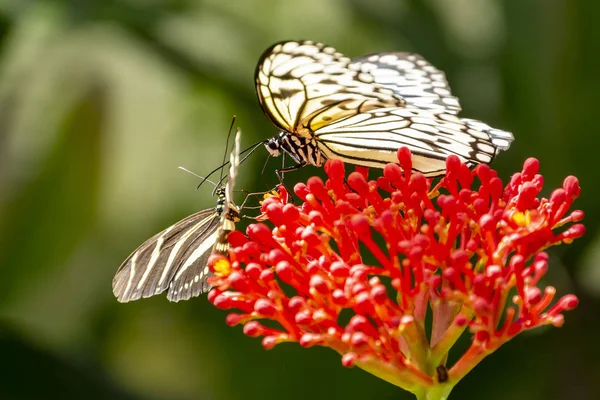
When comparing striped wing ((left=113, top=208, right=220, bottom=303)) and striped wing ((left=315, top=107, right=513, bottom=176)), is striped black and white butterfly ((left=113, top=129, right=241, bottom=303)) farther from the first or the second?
striped wing ((left=315, top=107, right=513, bottom=176))

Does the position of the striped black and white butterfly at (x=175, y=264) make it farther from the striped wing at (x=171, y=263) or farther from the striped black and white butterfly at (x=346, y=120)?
the striped black and white butterfly at (x=346, y=120)

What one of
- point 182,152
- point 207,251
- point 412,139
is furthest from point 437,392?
point 182,152

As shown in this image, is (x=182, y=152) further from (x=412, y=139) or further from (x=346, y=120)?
(x=412, y=139)

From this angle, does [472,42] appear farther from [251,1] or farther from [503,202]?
[503,202]

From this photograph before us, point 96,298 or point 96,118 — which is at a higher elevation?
point 96,118

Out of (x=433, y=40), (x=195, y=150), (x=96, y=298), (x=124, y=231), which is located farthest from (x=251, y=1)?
(x=96, y=298)


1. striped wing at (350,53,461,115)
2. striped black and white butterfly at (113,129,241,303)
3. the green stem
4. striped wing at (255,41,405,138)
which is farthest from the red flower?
striped wing at (350,53,461,115)

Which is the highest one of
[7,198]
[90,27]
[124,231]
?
[90,27]
